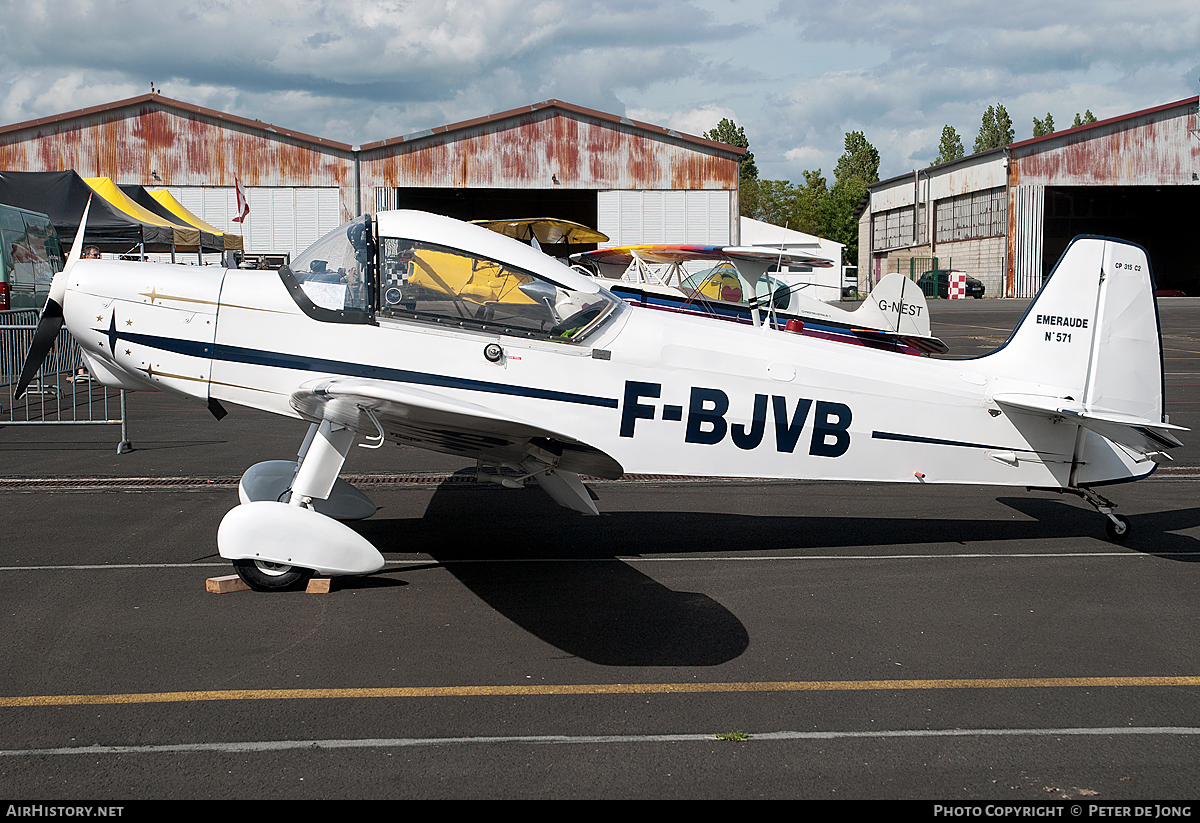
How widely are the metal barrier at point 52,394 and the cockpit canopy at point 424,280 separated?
5.06m

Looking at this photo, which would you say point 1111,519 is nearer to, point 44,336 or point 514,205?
point 44,336

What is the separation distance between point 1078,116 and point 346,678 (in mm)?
132717

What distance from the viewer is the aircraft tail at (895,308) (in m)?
16.6

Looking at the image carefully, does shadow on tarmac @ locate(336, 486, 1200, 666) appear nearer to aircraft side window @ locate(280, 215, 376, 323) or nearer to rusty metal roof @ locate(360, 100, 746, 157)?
aircraft side window @ locate(280, 215, 376, 323)

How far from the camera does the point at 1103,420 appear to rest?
606cm

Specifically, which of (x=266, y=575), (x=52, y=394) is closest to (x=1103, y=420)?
(x=266, y=575)

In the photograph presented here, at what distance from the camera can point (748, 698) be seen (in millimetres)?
4172

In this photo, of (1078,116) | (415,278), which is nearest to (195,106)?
(415,278)

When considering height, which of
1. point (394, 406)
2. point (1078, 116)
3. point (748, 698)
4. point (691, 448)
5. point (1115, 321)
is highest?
point (1078, 116)

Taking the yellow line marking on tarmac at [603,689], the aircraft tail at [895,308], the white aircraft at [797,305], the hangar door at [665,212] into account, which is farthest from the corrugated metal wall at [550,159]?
the yellow line marking on tarmac at [603,689]

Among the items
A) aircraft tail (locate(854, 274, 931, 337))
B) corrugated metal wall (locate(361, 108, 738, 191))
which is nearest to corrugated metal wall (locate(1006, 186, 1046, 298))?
corrugated metal wall (locate(361, 108, 738, 191))

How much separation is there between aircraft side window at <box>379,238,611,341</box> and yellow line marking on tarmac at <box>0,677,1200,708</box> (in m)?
2.28

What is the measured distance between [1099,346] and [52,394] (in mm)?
13873

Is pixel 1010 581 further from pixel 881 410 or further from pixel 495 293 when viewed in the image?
pixel 495 293
